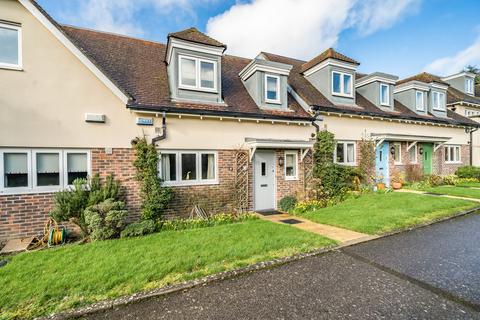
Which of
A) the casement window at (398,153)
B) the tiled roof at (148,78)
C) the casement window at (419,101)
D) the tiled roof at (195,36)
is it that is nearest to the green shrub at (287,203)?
the tiled roof at (148,78)

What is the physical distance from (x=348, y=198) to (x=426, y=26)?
9.90 m

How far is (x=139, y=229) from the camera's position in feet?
22.9

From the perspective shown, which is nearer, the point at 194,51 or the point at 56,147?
the point at 56,147

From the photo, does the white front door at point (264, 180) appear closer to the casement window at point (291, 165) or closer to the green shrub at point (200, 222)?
the casement window at point (291, 165)

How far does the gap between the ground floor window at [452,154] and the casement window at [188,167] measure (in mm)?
17475

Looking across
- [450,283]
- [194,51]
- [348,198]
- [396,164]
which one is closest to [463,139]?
[396,164]

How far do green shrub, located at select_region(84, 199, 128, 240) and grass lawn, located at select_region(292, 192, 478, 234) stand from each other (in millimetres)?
→ 6409

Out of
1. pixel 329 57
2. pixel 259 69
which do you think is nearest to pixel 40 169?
pixel 259 69

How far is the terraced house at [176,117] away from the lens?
6.94m

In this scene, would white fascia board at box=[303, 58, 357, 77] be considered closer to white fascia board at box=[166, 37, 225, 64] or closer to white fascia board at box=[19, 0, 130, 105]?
white fascia board at box=[166, 37, 225, 64]

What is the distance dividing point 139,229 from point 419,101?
60.2ft

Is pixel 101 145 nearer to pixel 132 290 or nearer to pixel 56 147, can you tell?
pixel 56 147

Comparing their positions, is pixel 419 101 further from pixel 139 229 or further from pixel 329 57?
pixel 139 229

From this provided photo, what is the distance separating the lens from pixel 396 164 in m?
14.1
